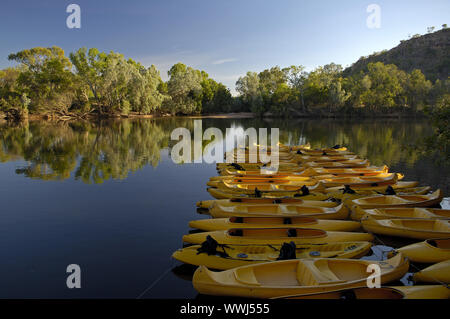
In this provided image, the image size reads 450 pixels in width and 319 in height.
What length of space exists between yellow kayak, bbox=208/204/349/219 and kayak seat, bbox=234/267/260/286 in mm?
3109

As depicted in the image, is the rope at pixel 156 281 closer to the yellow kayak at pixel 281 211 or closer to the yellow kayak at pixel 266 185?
the yellow kayak at pixel 281 211

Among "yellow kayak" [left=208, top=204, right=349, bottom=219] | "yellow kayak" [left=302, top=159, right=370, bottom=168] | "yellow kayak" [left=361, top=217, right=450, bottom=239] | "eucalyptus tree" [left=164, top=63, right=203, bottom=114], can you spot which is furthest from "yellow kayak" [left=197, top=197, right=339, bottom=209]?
"eucalyptus tree" [left=164, top=63, right=203, bottom=114]

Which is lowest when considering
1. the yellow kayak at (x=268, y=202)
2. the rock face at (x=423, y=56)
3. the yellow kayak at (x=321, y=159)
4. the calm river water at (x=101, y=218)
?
the calm river water at (x=101, y=218)

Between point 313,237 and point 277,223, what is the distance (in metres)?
1.48

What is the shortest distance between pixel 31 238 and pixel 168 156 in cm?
1524

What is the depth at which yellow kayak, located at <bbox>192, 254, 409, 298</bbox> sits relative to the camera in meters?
4.91

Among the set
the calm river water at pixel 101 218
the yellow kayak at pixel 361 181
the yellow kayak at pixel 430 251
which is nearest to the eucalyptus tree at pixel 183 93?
the calm river water at pixel 101 218

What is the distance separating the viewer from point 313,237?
7070 millimetres

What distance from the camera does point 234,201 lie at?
9.98m

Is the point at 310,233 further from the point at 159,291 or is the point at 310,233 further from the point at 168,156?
the point at 168,156

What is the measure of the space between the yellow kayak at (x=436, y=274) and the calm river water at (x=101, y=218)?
13.9 ft

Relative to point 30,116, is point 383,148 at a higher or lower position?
lower

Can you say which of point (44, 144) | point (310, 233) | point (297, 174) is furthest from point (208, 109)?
point (310, 233)

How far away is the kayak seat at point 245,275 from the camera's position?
5.31 m
